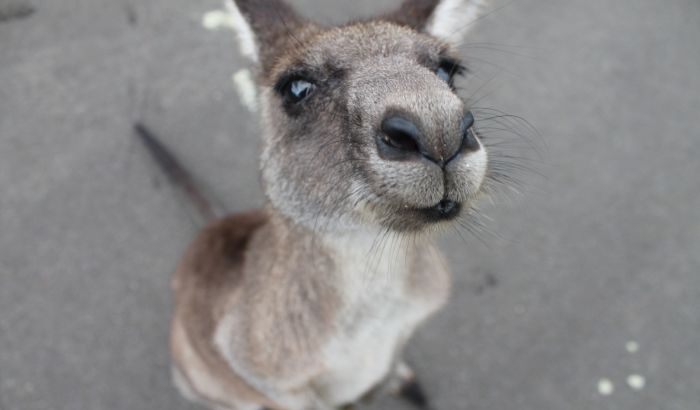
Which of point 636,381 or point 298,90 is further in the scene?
point 636,381

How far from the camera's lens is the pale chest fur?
61.0 inches

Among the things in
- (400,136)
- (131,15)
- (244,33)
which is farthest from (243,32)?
(131,15)

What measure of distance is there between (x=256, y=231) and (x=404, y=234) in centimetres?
83

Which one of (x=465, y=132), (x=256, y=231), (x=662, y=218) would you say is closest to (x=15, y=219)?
(x=256, y=231)

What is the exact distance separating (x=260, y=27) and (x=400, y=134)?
34.8 inches

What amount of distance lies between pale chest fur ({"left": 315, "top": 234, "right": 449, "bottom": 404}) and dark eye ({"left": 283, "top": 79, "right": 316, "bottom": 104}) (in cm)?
40

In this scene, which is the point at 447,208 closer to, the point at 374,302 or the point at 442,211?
the point at 442,211

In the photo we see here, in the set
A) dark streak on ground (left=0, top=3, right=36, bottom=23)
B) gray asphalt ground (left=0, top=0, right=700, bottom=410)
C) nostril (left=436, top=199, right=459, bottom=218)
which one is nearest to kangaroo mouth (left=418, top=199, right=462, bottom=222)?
nostril (left=436, top=199, right=459, bottom=218)

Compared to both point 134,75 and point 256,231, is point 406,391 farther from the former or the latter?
point 134,75

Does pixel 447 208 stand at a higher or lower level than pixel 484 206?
higher

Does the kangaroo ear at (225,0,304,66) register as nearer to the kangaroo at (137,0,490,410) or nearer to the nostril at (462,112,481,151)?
the kangaroo at (137,0,490,410)

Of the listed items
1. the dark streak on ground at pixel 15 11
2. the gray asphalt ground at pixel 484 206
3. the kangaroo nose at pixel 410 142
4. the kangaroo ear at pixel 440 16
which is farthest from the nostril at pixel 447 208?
the dark streak on ground at pixel 15 11

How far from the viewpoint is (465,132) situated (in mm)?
1062

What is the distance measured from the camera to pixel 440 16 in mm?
1649
